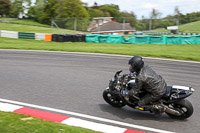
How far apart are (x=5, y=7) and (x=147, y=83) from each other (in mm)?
97744

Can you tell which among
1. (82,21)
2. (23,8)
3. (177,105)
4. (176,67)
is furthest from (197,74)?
(23,8)

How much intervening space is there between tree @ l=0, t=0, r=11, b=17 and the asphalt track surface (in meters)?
87.0

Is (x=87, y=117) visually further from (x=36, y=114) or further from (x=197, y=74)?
(x=197, y=74)

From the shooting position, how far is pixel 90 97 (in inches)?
292

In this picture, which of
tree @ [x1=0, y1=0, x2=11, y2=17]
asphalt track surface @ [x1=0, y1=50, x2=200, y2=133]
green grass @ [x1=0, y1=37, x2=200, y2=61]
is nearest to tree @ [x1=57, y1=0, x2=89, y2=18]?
tree @ [x1=0, y1=0, x2=11, y2=17]

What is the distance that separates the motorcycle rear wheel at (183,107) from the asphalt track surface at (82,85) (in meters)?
0.13

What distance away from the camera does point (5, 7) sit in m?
92.4

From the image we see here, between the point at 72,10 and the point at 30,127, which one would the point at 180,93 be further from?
the point at 72,10

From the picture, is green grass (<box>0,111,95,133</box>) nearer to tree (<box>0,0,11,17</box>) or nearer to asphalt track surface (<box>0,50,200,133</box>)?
asphalt track surface (<box>0,50,200,133</box>)

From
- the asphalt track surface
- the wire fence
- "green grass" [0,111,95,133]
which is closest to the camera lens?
"green grass" [0,111,95,133]

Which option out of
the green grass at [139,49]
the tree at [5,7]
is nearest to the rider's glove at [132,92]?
the green grass at [139,49]

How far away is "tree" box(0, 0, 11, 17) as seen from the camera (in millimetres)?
90875

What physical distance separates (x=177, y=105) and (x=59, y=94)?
3.71 metres

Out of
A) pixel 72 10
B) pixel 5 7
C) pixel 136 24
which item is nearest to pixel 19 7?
pixel 5 7
